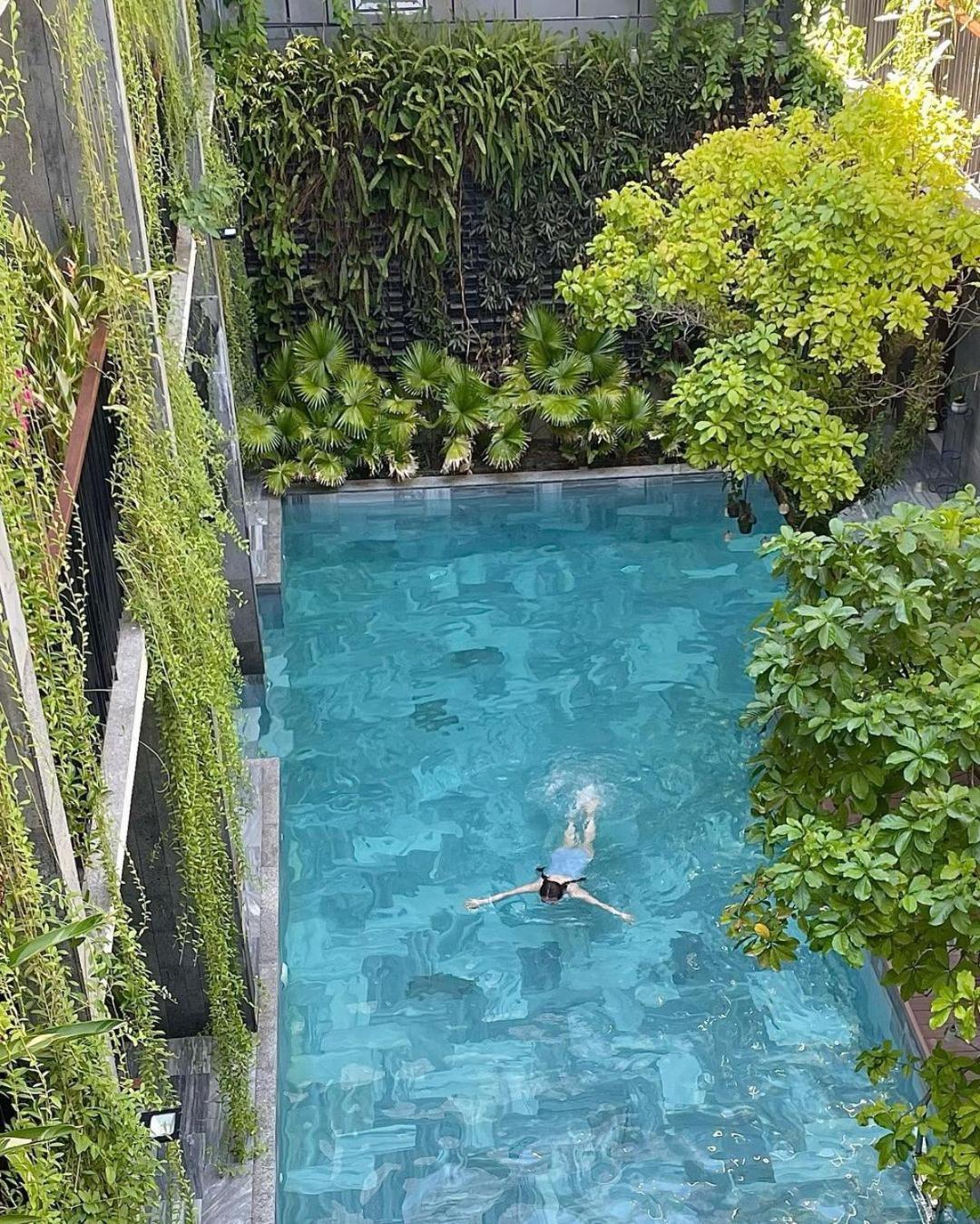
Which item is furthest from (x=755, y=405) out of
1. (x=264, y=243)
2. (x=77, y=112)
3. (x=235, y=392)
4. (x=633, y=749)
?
(x=264, y=243)

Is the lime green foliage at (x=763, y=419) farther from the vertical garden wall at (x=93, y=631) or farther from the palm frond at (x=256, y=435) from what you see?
the palm frond at (x=256, y=435)

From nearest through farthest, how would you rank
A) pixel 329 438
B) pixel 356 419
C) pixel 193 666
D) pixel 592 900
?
pixel 193 666 < pixel 592 900 < pixel 329 438 < pixel 356 419

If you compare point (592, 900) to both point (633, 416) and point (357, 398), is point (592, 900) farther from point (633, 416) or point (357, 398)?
point (357, 398)

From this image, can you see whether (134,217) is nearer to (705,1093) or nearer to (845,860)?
(845,860)

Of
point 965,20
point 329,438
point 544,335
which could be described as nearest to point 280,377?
point 329,438

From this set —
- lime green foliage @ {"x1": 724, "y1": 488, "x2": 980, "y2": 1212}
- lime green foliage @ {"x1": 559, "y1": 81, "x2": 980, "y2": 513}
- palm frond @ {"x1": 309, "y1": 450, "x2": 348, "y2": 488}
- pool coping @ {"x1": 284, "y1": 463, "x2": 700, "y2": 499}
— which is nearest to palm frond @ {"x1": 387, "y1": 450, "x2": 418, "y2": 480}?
pool coping @ {"x1": 284, "y1": 463, "x2": 700, "y2": 499}
